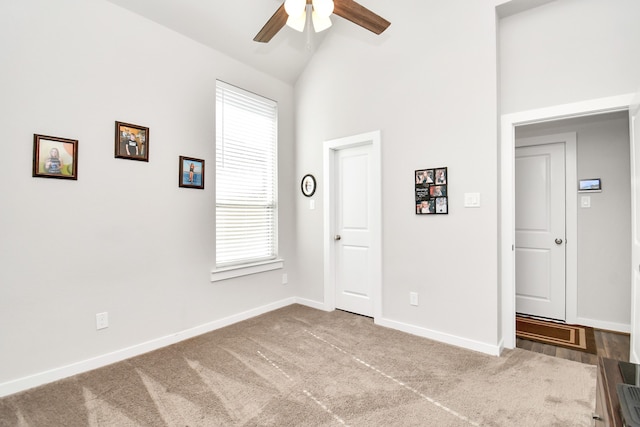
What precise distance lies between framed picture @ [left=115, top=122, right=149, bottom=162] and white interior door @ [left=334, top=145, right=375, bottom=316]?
2090 millimetres

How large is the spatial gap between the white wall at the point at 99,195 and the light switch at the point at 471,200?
2.50 meters

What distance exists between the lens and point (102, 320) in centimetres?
253

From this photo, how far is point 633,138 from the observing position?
219cm

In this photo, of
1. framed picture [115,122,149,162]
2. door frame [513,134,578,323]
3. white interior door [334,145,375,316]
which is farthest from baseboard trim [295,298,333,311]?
door frame [513,134,578,323]

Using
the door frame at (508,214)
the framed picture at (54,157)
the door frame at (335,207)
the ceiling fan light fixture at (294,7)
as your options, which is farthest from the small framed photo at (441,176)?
the framed picture at (54,157)

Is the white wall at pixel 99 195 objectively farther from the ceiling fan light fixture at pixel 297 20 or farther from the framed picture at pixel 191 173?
the ceiling fan light fixture at pixel 297 20

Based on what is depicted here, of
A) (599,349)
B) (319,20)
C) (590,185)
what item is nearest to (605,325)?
(599,349)

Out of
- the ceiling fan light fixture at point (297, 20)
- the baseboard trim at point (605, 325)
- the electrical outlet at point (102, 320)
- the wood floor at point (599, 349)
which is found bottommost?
the wood floor at point (599, 349)

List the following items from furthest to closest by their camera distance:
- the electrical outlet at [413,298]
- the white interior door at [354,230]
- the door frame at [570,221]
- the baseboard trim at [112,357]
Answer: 1. the white interior door at [354,230]
2. the door frame at [570,221]
3. the electrical outlet at [413,298]
4. the baseboard trim at [112,357]

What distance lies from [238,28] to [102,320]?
299cm

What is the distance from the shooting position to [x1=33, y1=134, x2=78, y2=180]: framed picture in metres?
2.23

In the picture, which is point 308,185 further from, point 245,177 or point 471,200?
point 471,200

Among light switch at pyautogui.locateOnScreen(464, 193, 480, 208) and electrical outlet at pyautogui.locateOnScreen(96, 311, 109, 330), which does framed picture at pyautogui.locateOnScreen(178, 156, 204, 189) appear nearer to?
electrical outlet at pyautogui.locateOnScreen(96, 311, 109, 330)

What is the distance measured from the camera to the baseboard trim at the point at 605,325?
126 inches
